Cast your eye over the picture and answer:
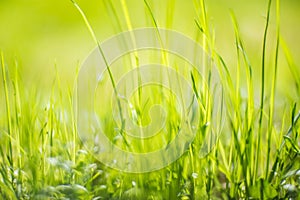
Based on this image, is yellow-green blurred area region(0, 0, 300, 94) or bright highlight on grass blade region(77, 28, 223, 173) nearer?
bright highlight on grass blade region(77, 28, 223, 173)

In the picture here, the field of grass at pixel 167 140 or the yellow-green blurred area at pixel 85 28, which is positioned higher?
the yellow-green blurred area at pixel 85 28

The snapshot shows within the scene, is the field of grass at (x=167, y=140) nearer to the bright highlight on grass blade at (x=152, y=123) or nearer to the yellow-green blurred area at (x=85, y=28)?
the bright highlight on grass blade at (x=152, y=123)

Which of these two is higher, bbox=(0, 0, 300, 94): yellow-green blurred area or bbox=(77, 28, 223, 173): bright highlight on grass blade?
bbox=(0, 0, 300, 94): yellow-green blurred area

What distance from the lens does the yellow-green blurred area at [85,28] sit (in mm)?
3010

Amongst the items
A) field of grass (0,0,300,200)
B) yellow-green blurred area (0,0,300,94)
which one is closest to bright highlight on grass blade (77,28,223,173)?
field of grass (0,0,300,200)

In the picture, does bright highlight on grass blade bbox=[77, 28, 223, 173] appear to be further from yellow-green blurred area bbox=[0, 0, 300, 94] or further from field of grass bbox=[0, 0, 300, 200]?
yellow-green blurred area bbox=[0, 0, 300, 94]

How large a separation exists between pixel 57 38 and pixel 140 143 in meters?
2.17

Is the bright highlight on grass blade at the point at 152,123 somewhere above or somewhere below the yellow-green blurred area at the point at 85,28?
below

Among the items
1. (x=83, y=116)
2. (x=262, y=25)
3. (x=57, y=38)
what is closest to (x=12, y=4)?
(x=57, y=38)

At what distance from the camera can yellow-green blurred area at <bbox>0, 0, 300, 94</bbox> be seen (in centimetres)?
301

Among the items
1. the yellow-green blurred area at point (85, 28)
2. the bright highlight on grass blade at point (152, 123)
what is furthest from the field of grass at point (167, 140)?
the yellow-green blurred area at point (85, 28)

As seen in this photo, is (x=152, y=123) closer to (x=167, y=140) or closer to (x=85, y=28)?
(x=167, y=140)

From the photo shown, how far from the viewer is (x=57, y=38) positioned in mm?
3369

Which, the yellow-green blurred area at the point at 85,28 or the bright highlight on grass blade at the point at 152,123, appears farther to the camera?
the yellow-green blurred area at the point at 85,28
